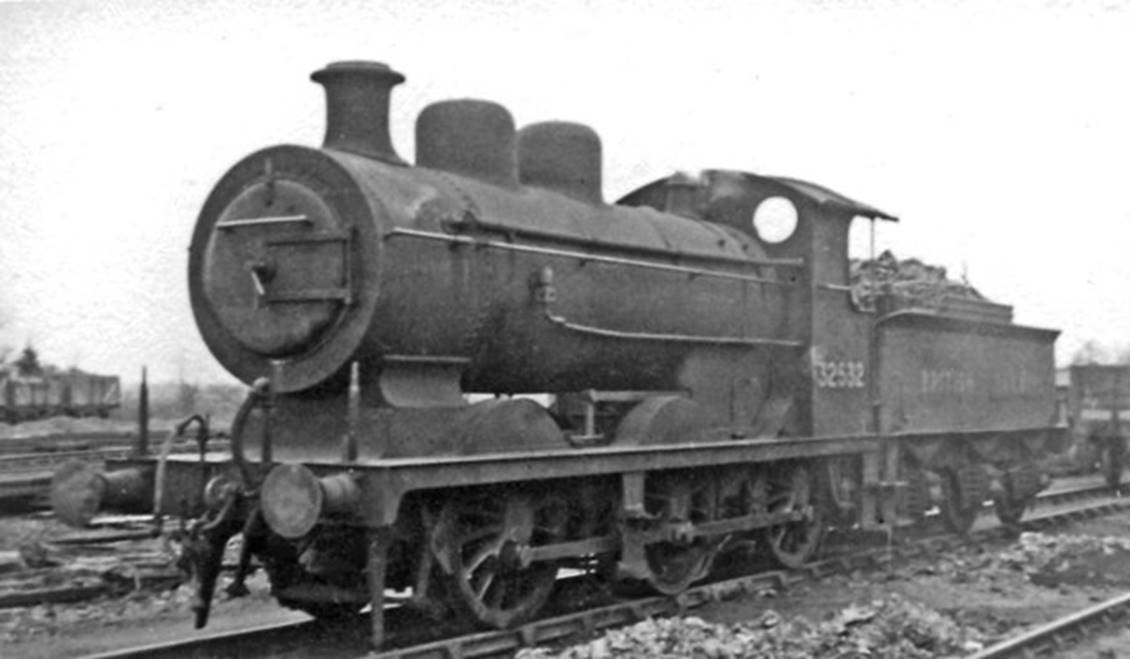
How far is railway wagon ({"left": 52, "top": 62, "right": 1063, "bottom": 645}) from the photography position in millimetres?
7402

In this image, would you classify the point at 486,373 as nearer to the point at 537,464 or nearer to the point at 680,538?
the point at 537,464

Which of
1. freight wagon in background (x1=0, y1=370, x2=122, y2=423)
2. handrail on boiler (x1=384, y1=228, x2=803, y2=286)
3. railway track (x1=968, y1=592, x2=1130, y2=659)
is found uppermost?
handrail on boiler (x1=384, y1=228, x2=803, y2=286)

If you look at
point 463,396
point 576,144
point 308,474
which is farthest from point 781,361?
point 308,474

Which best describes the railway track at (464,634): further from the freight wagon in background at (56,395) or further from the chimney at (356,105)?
the freight wagon in background at (56,395)

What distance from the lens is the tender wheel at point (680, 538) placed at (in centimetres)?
952

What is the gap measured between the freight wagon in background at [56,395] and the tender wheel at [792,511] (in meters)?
29.4

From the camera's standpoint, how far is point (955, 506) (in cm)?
1414

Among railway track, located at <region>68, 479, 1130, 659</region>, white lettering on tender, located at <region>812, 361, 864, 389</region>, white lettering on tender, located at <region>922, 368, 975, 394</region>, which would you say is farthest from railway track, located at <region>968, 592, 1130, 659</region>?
white lettering on tender, located at <region>922, 368, 975, 394</region>

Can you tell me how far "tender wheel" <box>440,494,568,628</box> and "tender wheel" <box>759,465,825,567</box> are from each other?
310 cm

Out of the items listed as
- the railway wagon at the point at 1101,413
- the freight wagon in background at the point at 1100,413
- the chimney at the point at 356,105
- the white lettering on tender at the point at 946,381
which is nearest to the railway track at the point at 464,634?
the chimney at the point at 356,105

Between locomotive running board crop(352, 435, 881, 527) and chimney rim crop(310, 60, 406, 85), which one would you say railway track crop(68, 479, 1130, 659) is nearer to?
locomotive running board crop(352, 435, 881, 527)

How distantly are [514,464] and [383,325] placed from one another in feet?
3.96

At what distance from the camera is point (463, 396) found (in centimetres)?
819

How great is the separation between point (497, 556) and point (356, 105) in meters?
3.08
